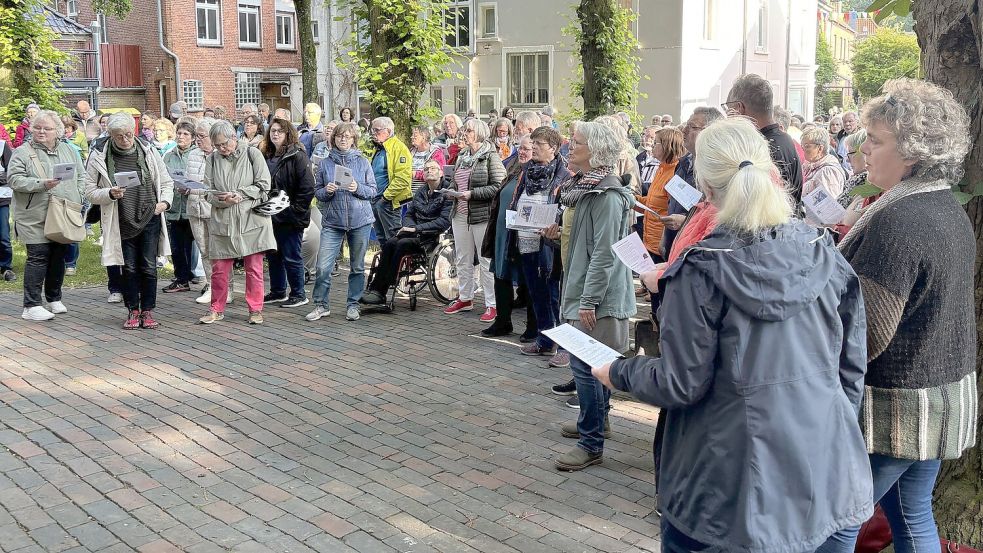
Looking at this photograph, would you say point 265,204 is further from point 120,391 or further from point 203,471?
point 203,471

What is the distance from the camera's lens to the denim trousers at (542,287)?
25.1 ft

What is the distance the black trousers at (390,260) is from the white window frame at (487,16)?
70.3 feet

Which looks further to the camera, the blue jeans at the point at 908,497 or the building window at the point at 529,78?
the building window at the point at 529,78

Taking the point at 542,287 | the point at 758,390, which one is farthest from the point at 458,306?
the point at 758,390

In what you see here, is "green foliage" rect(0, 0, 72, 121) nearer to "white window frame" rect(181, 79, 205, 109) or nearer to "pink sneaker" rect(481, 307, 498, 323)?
"pink sneaker" rect(481, 307, 498, 323)

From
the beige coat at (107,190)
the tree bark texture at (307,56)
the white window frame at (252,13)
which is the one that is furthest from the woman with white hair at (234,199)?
the white window frame at (252,13)

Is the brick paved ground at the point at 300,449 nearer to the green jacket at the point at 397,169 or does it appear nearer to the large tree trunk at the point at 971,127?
the large tree trunk at the point at 971,127

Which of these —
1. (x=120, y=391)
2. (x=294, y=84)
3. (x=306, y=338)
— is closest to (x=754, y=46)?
(x=294, y=84)

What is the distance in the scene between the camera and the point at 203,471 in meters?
5.24

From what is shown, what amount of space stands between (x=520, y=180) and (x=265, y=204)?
9.09ft

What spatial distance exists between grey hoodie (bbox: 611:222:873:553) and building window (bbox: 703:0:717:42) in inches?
1091

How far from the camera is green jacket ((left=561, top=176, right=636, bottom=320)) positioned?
5180mm

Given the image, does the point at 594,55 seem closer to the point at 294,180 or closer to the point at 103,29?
the point at 294,180

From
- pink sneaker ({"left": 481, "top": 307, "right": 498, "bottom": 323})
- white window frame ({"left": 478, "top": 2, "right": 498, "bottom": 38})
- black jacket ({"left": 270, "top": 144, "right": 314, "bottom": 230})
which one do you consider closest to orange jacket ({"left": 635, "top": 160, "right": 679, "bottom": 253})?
pink sneaker ({"left": 481, "top": 307, "right": 498, "bottom": 323})
